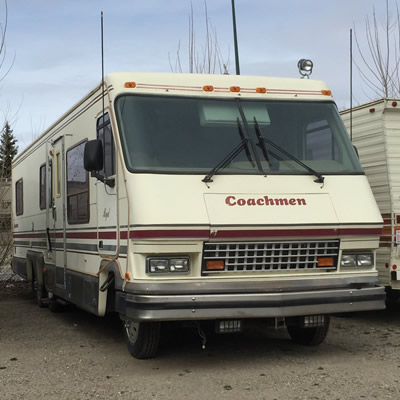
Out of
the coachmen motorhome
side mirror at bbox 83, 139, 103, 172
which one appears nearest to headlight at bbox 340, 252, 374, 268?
the coachmen motorhome

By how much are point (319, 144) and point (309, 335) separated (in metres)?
2.07

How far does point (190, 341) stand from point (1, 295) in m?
6.46

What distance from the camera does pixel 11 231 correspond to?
14.0 metres

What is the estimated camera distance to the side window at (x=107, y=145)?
6.74 m

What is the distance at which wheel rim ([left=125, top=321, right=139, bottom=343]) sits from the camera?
6.64 meters

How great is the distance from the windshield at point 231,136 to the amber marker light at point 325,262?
0.88 m

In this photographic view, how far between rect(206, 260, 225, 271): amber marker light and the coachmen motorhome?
2 centimetres

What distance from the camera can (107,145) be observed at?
272 inches

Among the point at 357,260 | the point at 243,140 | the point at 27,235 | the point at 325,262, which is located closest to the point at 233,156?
the point at 243,140

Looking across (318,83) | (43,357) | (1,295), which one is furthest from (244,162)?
(1,295)

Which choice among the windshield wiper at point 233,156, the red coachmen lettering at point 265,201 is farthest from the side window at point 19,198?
the red coachmen lettering at point 265,201

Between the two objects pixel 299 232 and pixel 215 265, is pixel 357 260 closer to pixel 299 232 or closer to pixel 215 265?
pixel 299 232

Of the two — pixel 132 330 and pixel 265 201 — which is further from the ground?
pixel 265 201

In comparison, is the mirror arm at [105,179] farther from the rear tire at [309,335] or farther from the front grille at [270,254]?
the rear tire at [309,335]
